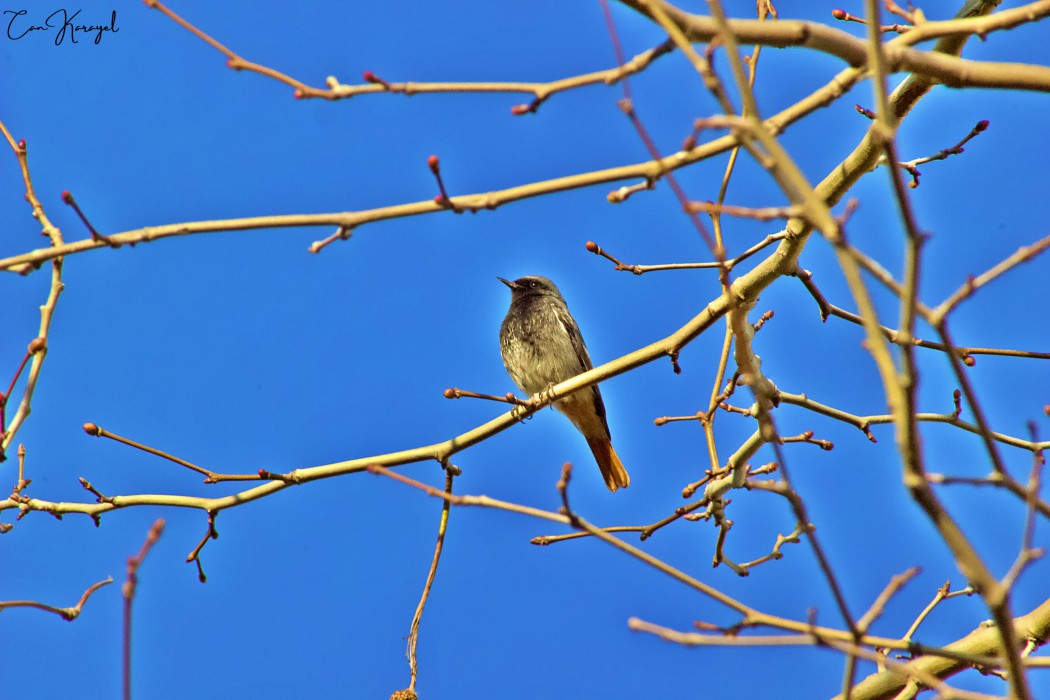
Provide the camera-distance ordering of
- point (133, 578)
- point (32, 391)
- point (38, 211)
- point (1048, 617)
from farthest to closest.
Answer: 1. point (1048, 617)
2. point (38, 211)
3. point (32, 391)
4. point (133, 578)

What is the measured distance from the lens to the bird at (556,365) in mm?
7684

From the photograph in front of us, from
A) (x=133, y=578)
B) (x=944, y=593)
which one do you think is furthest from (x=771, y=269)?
(x=133, y=578)

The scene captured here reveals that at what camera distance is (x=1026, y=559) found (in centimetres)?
190

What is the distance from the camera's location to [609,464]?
7.75 metres

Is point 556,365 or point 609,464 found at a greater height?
point 556,365

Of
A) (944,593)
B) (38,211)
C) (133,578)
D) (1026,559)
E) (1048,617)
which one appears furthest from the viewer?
(944,593)

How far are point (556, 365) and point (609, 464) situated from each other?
2.70 ft

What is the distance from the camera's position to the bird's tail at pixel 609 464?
772 centimetres

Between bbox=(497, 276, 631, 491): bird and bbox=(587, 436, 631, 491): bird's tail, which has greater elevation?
bbox=(497, 276, 631, 491): bird

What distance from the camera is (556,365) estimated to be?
304 inches

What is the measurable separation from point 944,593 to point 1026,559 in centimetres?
224

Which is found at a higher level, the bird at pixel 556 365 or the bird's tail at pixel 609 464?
the bird at pixel 556 365

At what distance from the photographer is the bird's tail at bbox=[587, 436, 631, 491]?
7.72 meters

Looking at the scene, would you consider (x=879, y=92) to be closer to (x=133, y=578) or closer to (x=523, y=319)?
(x=133, y=578)
